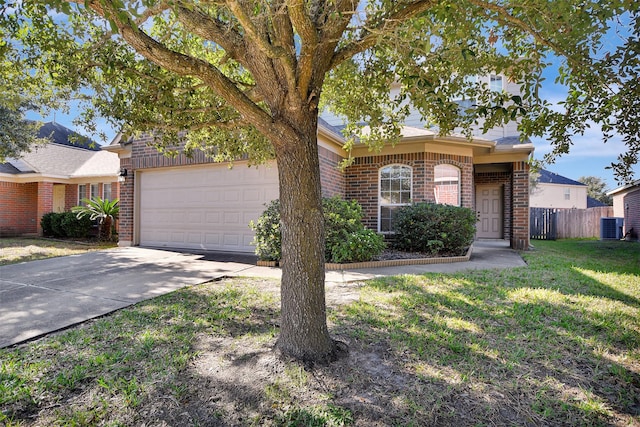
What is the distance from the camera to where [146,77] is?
3.76 metres

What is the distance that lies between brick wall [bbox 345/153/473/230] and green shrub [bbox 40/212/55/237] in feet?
41.9

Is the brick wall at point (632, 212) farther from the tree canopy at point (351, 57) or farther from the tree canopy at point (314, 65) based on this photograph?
the tree canopy at point (314, 65)

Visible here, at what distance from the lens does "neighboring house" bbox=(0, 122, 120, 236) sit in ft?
49.4

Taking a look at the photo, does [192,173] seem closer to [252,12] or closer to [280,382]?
[252,12]

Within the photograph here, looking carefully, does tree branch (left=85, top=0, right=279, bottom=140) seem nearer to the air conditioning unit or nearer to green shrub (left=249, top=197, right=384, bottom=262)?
green shrub (left=249, top=197, right=384, bottom=262)

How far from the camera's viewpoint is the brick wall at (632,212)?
1541 centimetres

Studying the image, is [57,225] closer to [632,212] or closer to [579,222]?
[579,222]

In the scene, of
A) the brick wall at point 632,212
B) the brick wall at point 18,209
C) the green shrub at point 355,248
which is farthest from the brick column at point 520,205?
the brick wall at point 18,209

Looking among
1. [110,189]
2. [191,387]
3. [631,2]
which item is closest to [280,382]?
[191,387]

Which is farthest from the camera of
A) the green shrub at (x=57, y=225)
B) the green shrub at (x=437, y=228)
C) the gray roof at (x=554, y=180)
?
the gray roof at (x=554, y=180)

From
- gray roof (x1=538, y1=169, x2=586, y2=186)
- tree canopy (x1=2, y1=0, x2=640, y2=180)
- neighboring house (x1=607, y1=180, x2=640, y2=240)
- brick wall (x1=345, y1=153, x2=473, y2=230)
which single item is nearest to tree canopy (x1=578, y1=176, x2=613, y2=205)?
gray roof (x1=538, y1=169, x2=586, y2=186)

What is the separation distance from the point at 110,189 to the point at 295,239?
1539cm

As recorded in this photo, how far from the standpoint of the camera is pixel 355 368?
283 cm

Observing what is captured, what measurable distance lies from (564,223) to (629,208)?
3632mm
